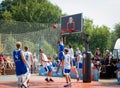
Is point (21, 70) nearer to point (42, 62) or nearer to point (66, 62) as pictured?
point (66, 62)

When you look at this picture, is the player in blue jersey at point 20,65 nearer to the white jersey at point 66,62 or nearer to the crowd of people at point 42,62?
the crowd of people at point 42,62

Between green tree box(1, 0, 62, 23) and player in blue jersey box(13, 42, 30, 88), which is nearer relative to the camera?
player in blue jersey box(13, 42, 30, 88)

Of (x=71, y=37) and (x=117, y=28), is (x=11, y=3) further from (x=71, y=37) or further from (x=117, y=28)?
(x=117, y=28)

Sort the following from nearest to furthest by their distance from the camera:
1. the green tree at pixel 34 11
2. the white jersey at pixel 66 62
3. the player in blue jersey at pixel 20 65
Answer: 1. the player in blue jersey at pixel 20 65
2. the white jersey at pixel 66 62
3. the green tree at pixel 34 11

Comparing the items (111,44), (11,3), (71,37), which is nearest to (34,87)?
(71,37)

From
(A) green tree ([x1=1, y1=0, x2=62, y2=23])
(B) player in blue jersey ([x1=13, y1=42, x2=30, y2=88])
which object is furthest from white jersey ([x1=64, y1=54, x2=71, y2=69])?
(A) green tree ([x1=1, y1=0, x2=62, y2=23])

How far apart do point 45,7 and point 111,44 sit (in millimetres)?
18784

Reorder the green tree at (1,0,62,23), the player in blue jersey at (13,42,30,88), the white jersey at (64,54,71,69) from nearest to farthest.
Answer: the player in blue jersey at (13,42,30,88) → the white jersey at (64,54,71,69) → the green tree at (1,0,62,23)

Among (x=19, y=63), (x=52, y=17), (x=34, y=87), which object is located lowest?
(x=34, y=87)

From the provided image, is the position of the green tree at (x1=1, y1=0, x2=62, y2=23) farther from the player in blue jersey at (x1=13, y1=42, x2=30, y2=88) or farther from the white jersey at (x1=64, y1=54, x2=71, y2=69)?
the player in blue jersey at (x1=13, y1=42, x2=30, y2=88)

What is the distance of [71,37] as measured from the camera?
206 feet

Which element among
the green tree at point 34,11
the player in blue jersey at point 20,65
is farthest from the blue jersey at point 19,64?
the green tree at point 34,11

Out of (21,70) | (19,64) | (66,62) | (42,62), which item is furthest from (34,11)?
(21,70)

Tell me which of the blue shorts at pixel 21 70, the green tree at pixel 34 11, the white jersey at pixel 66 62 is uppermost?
the green tree at pixel 34 11
